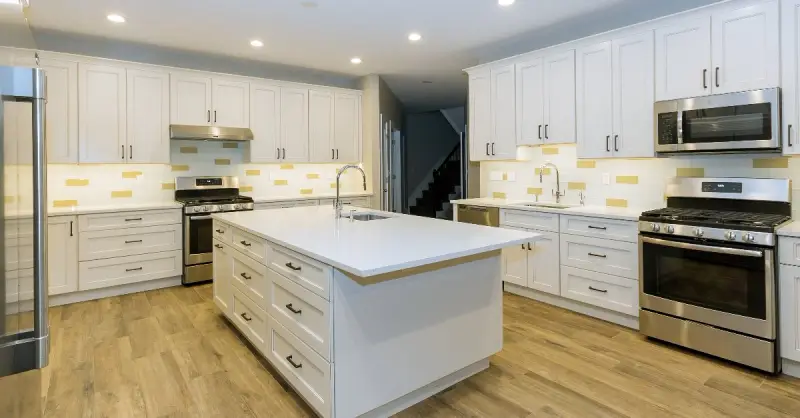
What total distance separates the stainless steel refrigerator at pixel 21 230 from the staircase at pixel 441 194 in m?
8.34

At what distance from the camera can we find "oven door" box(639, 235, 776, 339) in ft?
8.51

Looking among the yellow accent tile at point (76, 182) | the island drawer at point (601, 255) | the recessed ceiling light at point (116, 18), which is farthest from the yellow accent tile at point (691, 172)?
the yellow accent tile at point (76, 182)

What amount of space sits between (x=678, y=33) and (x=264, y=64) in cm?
452

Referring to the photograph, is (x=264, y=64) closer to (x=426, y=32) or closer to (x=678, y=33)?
(x=426, y=32)

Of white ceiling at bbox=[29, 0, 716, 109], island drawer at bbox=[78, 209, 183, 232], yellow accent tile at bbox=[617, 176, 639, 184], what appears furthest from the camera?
island drawer at bbox=[78, 209, 183, 232]

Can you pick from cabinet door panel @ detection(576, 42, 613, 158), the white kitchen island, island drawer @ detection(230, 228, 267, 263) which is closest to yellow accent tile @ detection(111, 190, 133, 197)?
island drawer @ detection(230, 228, 267, 263)

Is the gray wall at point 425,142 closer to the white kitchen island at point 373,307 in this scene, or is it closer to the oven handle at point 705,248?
the oven handle at point 705,248

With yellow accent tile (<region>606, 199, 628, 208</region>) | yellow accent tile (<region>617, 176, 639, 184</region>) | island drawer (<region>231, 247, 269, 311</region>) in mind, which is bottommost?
island drawer (<region>231, 247, 269, 311</region>)

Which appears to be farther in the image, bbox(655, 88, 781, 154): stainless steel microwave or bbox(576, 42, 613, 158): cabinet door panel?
bbox(576, 42, 613, 158): cabinet door panel

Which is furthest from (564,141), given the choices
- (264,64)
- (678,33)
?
(264,64)

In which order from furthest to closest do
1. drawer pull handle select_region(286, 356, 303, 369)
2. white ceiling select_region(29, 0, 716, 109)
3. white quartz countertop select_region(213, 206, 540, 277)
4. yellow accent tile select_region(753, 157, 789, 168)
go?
white ceiling select_region(29, 0, 716, 109)
yellow accent tile select_region(753, 157, 789, 168)
drawer pull handle select_region(286, 356, 303, 369)
white quartz countertop select_region(213, 206, 540, 277)

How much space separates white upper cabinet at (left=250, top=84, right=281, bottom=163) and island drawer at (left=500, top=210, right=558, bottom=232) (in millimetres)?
2990

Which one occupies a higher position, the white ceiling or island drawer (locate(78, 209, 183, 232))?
the white ceiling

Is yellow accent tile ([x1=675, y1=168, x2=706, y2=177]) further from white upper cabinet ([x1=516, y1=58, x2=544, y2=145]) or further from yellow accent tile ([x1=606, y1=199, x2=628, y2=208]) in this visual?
white upper cabinet ([x1=516, y1=58, x2=544, y2=145])
